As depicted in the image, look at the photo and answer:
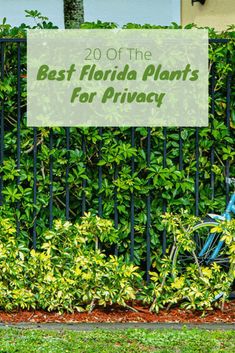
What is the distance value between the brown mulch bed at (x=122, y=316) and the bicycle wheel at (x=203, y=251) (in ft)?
1.22

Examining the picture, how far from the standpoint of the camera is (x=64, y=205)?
7.82 metres

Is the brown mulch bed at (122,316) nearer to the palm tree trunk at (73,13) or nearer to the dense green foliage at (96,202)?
the dense green foliage at (96,202)

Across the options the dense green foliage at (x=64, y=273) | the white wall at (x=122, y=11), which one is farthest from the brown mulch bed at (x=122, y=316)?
the white wall at (x=122, y=11)

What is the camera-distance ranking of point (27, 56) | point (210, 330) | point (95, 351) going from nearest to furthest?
point (95, 351), point (210, 330), point (27, 56)

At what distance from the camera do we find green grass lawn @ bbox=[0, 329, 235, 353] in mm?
6398

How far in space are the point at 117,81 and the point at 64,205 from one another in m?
1.15

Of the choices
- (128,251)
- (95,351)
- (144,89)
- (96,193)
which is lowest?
(95,351)

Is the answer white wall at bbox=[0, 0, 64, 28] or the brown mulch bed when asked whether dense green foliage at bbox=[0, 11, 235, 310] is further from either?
white wall at bbox=[0, 0, 64, 28]

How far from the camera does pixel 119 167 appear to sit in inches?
305

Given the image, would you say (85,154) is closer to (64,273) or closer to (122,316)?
(64,273)

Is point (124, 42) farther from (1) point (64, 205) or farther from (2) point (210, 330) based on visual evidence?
(2) point (210, 330)

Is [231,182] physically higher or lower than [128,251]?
higher

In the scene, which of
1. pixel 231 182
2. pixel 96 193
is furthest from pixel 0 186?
pixel 231 182

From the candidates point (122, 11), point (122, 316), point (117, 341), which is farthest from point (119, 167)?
point (122, 11)
